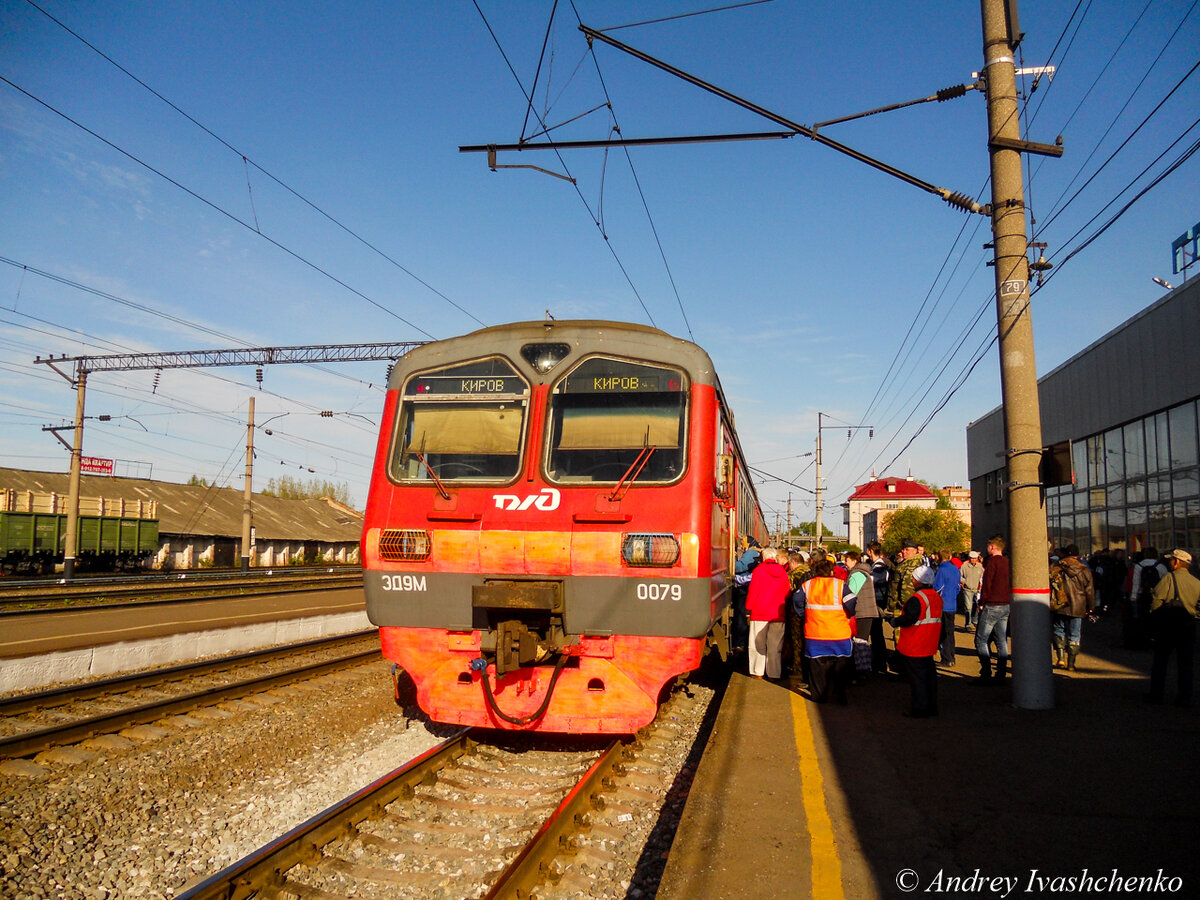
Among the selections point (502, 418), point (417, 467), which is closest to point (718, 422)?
point (502, 418)

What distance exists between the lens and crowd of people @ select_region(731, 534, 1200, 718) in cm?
743

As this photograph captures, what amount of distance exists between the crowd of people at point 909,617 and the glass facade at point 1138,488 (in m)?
6.06

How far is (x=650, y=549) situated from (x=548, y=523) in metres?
0.83

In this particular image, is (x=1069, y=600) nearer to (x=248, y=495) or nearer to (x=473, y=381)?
(x=473, y=381)

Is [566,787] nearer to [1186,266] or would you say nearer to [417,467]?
[417,467]

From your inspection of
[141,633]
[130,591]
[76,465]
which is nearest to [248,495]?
[76,465]

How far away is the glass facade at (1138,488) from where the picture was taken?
56.0ft

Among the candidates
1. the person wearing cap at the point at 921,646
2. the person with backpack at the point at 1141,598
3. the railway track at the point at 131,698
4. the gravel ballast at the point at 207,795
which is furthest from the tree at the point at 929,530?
the gravel ballast at the point at 207,795

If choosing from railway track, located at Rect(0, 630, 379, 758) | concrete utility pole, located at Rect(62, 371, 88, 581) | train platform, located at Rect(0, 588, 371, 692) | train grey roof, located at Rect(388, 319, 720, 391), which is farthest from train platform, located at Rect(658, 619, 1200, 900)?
concrete utility pole, located at Rect(62, 371, 88, 581)

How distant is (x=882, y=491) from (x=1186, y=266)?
81127 mm

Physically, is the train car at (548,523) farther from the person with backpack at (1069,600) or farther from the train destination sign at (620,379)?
the person with backpack at (1069,600)

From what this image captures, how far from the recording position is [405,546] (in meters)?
6.53

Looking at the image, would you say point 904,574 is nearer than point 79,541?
Yes

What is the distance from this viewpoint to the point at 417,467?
6801 millimetres
